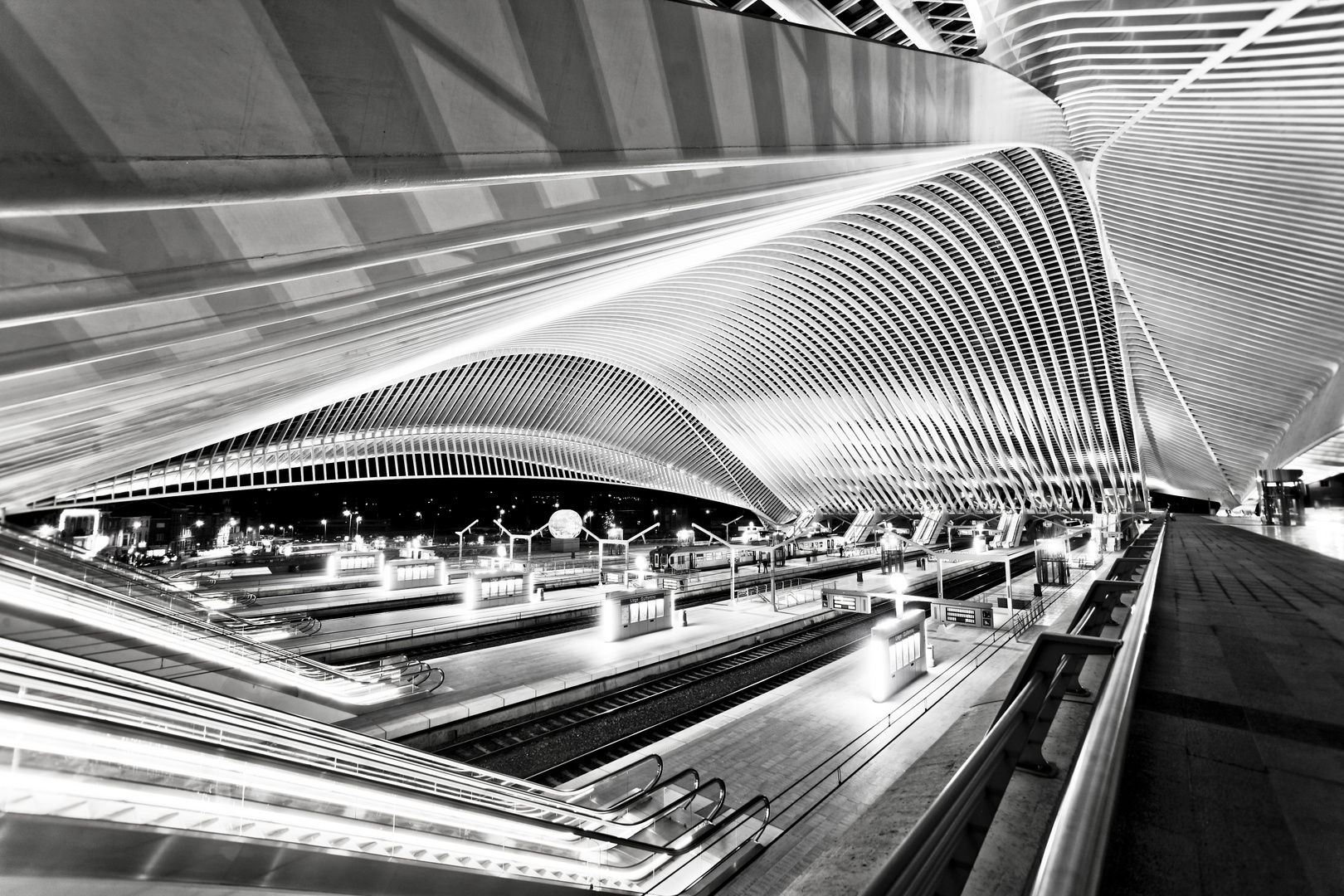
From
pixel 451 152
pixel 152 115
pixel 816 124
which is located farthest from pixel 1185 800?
pixel 816 124

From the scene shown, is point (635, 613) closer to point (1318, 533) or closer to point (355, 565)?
point (355, 565)

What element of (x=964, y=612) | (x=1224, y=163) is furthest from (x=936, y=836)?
(x=964, y=612)

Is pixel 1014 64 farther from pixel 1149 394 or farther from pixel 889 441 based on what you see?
pixel 889 441

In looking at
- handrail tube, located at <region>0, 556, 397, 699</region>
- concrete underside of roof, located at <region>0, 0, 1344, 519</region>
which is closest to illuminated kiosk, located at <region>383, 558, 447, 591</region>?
concrete underside of roof, located at <region>0, 0, 1344, 519</region>

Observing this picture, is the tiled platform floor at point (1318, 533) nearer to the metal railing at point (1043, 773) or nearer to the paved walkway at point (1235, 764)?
the paved walkway at point (1235, 764)

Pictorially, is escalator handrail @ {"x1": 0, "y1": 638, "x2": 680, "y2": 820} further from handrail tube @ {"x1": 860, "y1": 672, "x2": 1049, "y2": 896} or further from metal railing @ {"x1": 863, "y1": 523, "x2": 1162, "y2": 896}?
handrail tube @ {"x1": 860, "y1": 672, "x2": 1049, "y2": 896}

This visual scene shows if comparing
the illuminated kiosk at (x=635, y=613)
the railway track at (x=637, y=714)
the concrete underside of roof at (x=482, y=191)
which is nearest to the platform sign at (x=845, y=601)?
the railway track at (x=637, y=714)
